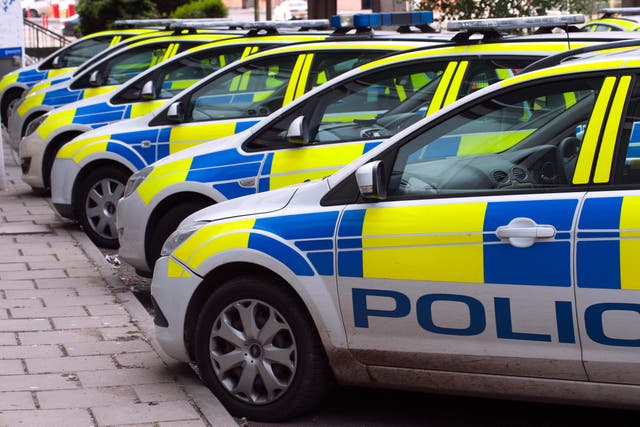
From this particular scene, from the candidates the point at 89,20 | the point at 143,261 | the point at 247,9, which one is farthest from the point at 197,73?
the point at 247,9

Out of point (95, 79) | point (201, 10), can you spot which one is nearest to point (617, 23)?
point (95, 79)

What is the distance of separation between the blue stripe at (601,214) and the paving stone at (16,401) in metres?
2.50

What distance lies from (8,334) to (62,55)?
11.1 metres

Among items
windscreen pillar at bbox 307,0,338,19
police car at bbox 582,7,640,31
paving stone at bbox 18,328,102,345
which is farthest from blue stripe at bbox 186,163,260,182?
windscreen pillar at bbox 307,0,338,19

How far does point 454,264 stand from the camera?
453cm

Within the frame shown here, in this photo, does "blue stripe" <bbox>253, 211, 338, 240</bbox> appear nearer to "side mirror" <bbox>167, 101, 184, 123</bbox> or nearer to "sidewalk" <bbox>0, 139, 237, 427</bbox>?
"sidewalk" <bbox>0, 139, 237, 427</bbox>

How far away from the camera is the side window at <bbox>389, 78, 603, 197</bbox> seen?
15.0 feet

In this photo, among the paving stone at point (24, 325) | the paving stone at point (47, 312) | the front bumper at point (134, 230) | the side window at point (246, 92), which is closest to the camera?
the paving stone at point (24, 325)

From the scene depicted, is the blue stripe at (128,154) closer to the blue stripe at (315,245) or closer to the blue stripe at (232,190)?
the blue stripe at (232,190)

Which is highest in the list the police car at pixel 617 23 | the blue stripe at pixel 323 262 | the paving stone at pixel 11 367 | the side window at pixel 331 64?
the police car at pixel 617 23

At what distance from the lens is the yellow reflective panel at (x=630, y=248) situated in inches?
164

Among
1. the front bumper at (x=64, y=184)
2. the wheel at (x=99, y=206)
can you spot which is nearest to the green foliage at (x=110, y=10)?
the front bumper at (x=64, y=184)

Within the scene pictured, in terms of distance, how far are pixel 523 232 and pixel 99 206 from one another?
5.81 metres

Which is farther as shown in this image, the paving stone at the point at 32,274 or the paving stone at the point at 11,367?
the paving stone at the point at 32,274
